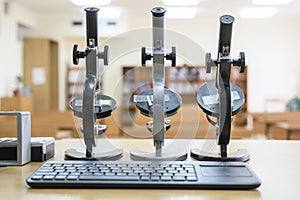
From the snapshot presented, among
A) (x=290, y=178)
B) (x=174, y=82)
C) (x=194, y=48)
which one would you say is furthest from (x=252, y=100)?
(x=290, y=178)

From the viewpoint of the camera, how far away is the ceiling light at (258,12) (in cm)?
672

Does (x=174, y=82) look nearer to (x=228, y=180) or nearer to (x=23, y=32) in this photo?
(x=23, y=32)

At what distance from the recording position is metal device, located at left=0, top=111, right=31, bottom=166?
112 cm

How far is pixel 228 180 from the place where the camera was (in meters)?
0.89

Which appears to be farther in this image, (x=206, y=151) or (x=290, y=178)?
(x=206, y=151)

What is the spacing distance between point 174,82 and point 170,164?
23.8ft

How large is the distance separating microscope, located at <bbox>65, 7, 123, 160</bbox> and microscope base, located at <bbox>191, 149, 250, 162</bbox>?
0.85 ft

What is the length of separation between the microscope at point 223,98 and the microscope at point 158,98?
4.1 inches

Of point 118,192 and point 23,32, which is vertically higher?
point 23,32

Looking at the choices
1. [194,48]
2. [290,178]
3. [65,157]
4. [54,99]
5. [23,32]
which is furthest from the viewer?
[54,99]

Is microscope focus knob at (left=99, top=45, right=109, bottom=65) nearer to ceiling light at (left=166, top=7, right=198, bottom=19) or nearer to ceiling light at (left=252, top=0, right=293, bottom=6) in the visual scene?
ceiling light at (left=252, top=0, right=293, bottom=6)

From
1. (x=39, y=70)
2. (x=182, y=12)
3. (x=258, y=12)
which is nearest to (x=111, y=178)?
(x=182, y=12)

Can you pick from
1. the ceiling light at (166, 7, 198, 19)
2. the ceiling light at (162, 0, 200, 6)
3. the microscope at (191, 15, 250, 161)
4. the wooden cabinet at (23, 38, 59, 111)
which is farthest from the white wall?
the microscope at (191, 15, 250, 161)

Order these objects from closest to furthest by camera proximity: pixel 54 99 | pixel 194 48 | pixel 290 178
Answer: pixel 290 178 → pixel 194 48 → pixel 54 99
